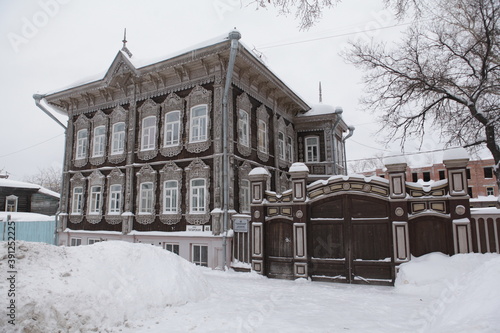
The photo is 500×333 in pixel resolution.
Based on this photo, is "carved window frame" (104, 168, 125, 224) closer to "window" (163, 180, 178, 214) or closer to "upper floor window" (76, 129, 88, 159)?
"window" (163, 180, 178, 214)

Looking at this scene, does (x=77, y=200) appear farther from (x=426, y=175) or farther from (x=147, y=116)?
(x=426, y=175)

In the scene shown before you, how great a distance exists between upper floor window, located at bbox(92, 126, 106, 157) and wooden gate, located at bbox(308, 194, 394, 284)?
1254cm

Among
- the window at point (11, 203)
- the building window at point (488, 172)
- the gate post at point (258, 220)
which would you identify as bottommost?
the gate post at point (258, 220)

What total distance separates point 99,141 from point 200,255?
9.18 metres

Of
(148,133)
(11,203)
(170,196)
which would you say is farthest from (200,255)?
(11,203)

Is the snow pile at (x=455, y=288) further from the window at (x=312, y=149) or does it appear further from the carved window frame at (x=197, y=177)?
the window at (x=312, y=149)

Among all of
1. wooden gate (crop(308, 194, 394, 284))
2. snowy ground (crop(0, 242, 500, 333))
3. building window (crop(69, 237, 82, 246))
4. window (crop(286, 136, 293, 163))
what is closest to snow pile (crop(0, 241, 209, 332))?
snowy ground (crop(0, 242, 500, 333))

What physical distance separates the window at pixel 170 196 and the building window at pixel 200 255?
201 cm

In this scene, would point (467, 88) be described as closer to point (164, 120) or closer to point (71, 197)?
point (164, 120)

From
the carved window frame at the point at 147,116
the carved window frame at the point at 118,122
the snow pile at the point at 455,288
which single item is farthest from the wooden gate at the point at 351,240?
the carved window frame at the point at 118,122

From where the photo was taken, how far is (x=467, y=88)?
42.7ft

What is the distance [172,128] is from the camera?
1573 centimetres

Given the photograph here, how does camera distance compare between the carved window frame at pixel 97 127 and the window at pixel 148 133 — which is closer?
the window at pixel 148 133

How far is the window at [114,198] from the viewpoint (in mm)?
16969
